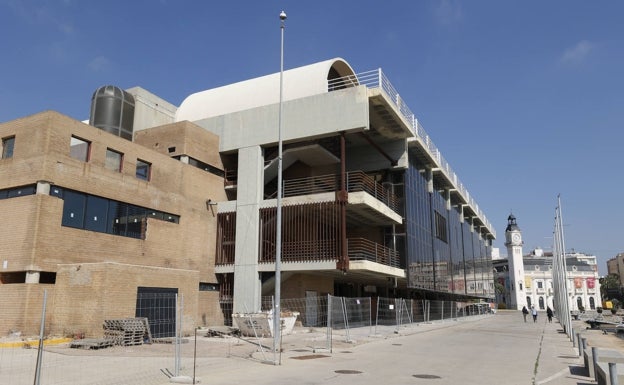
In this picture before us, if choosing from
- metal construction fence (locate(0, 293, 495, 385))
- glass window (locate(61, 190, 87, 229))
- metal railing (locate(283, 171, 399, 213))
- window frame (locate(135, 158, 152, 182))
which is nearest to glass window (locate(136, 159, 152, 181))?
window frame (locate(135, 158, 152, 182))

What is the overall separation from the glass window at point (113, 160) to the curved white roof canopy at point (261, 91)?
9871 mm

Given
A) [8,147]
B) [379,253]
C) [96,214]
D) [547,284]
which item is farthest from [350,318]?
[547,284]

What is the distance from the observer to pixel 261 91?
109ft

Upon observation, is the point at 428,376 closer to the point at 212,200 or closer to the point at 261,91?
the point at 212,200

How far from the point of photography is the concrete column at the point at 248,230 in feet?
94.6

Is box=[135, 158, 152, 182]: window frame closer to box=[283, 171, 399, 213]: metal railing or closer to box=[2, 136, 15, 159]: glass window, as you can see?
box=[2, 136, 15, 159]: glass window

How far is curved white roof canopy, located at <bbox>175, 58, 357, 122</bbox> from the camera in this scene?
30.9 meters

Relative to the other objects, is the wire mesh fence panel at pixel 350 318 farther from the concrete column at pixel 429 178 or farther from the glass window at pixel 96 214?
the concrete column at pixel 429 178

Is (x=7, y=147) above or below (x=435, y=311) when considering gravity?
above

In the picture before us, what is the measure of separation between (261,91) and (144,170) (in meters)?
9.96

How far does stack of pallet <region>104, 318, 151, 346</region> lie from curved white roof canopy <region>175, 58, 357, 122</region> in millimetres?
16976

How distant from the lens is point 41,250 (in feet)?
68.1

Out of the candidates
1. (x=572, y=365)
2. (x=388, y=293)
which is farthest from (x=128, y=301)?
(x=388, y=293)

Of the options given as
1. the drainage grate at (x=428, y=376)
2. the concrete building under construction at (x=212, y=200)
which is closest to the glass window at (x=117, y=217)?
the concrete building under construction at (x=212, y=200)
